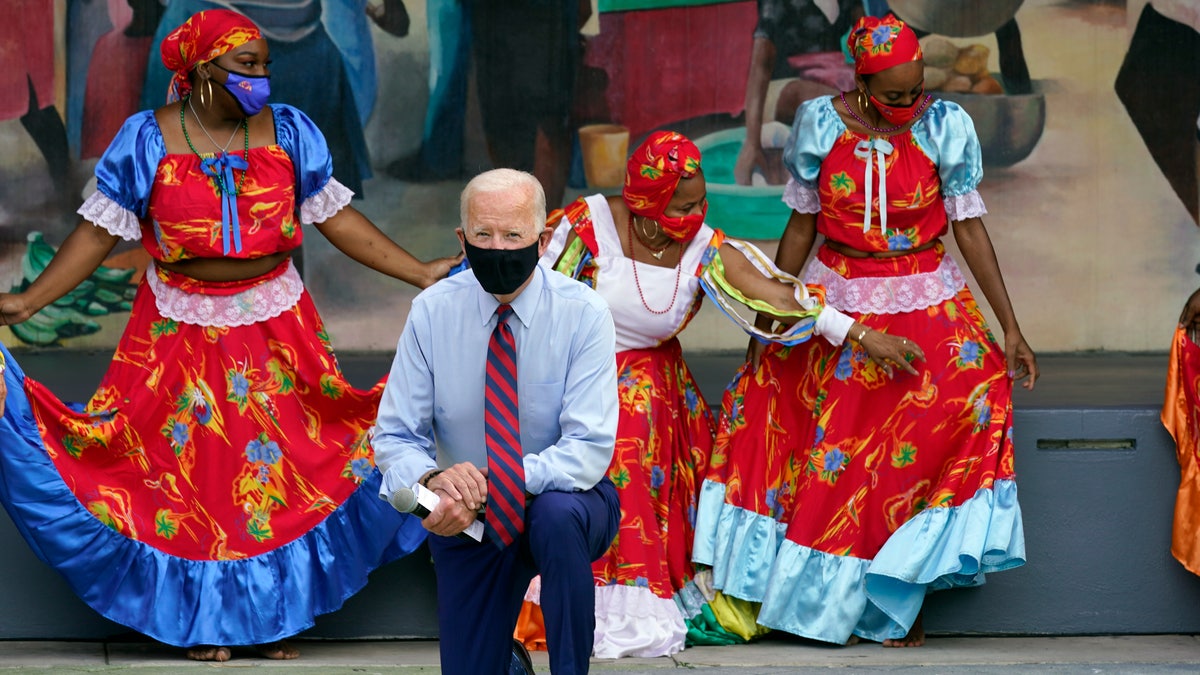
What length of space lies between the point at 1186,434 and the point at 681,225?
172 centimetres

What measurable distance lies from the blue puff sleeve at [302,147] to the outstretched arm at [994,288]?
1940 mm

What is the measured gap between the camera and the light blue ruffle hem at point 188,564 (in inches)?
216

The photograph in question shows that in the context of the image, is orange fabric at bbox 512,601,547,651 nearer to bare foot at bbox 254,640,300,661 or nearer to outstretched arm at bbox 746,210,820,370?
bare foot at bbox 254,640,300,661

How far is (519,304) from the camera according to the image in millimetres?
4434

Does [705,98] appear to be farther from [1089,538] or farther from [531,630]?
[531,630]

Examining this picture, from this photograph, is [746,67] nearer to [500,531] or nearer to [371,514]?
[371,514]

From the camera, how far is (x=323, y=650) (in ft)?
19.4

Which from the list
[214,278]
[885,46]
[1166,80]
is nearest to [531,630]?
[214,278]

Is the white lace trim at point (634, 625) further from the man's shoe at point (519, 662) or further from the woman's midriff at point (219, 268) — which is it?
the woman's midriff at point (219, 268)

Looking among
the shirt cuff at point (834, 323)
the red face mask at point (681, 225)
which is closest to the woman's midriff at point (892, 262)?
the shirt cuff at point (834, 323)

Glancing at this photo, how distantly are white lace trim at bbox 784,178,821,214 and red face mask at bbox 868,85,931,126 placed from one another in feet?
1.12

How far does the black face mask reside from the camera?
171 inches

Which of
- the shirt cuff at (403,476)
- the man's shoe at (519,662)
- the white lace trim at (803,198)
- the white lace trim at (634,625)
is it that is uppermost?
the shirt cuff at (403,476)

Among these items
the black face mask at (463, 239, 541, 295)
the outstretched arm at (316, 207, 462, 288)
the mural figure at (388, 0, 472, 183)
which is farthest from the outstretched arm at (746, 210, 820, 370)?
the mural figure at (388, 0, 472, 183)
